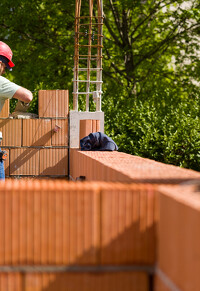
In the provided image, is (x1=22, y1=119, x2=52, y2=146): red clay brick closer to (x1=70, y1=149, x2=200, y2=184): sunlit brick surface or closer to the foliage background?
(x1=70, y1=149, x2=200, y2=184): sunlit brick surface

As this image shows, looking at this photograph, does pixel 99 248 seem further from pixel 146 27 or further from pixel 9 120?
pixel 146 27

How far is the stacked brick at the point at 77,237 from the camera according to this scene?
337 centimetres

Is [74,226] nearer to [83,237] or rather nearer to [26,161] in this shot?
[83,237]

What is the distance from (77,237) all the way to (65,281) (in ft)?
0.82

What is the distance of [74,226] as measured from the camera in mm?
3434

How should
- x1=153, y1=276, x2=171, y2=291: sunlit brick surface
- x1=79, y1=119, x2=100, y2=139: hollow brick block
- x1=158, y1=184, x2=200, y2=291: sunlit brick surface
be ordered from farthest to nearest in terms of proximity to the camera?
x1=79, y1=119, x2=100, y2=139: hollow brick block < x1=153, y1=276, x2=171, y2=291: sunlit brick surface < x1=158, y1=184, x2=200, y2=291: sunlit brick surface

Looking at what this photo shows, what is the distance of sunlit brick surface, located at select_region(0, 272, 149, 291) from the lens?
3328mm

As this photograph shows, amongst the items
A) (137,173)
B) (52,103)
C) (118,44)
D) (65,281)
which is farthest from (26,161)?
(118,44)

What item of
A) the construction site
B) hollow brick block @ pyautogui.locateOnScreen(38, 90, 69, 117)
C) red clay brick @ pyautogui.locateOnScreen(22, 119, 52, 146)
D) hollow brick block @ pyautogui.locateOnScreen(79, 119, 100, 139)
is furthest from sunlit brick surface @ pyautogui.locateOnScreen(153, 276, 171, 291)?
hollow brick block @ pyautogui.locateOnScreen(38, 90, 69, 117)

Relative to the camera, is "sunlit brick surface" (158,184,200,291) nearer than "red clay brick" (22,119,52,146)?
Yes

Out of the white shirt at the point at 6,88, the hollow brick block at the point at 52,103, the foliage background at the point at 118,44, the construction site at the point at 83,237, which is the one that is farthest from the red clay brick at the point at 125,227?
the foliage background at the point at 118,44

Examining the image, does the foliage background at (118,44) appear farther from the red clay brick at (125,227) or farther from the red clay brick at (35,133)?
the red clay brick at (125,227)

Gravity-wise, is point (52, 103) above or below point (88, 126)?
above

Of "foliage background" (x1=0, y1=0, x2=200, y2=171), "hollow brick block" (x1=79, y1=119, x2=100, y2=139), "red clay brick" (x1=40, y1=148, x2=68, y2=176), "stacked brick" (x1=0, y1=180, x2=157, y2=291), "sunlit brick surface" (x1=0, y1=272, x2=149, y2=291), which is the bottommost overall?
"red clay brick" (x1=40, y1=148, x2=68, y2=176)
